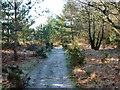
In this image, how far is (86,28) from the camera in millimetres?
20688

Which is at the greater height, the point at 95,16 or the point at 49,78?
the point at 95,16

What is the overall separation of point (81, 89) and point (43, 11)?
10.8m

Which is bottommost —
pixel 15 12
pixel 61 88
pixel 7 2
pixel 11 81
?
pixel 61 88

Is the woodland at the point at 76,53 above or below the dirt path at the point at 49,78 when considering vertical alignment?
above

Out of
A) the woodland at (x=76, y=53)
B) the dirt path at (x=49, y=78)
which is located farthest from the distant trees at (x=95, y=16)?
the dirt path at (x=49, y=78)

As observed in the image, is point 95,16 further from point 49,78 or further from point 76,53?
point 49,78

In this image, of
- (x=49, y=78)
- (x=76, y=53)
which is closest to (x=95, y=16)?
(x=76, y=53)

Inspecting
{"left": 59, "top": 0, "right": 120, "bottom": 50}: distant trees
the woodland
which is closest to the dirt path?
the woodland

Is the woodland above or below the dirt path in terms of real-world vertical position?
above

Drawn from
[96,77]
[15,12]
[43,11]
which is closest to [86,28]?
[43,11]

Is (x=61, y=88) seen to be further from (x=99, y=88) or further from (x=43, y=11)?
(x=43, y=11)

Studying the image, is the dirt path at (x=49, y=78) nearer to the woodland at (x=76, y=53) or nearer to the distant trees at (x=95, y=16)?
the woodland at (x=76, y=53)

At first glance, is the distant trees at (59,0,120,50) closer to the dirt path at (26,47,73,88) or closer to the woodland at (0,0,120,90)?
the woodland at (0,0,120,90)

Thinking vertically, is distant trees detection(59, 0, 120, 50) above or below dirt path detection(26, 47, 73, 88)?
above
